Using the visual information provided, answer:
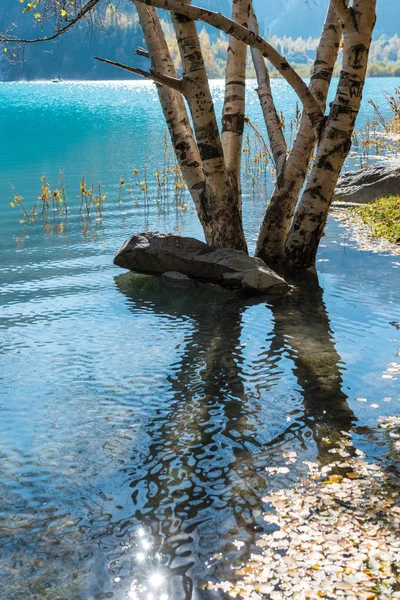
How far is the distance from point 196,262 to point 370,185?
874 cm

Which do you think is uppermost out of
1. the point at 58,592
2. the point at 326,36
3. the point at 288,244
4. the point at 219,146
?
the point at 326,36

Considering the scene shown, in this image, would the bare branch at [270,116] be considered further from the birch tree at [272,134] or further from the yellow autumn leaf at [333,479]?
the yellow autumn leaf at [333,479]

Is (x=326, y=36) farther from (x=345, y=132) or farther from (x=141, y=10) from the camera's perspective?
(x=141, y=10)

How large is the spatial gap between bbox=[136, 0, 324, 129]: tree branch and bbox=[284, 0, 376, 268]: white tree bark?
334mm

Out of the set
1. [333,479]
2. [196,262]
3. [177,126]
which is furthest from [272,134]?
[333,479]

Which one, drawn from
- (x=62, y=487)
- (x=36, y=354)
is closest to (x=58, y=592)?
(x=62, y=487)

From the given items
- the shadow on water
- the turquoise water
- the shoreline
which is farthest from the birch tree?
the shoreline

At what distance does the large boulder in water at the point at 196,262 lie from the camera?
11.0m

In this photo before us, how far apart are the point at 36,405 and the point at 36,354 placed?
1583 mm

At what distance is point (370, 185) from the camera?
1852 cm

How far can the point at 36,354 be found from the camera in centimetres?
846

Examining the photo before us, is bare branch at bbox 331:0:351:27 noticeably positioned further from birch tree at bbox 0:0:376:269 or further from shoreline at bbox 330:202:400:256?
shoreline at bbox 330:202:400:256

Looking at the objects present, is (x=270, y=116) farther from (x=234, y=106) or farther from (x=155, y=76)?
(x=155, y=76)

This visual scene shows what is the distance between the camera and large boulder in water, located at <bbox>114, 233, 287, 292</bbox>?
11.0 meters
